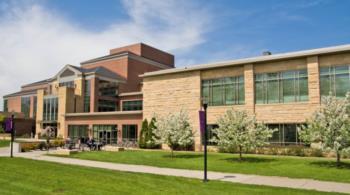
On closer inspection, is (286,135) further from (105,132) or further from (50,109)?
(50,109)

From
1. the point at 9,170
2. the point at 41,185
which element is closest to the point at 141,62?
the point at 9,170

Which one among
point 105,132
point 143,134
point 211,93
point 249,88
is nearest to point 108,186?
point 249,88

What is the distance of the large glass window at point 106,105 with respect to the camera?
58178 millimetres

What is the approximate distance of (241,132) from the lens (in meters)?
23.5

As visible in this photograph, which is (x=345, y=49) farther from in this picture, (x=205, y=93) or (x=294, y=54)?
(x=205, y=93)

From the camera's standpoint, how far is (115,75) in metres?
61.8

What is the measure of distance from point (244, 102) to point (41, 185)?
2391cm

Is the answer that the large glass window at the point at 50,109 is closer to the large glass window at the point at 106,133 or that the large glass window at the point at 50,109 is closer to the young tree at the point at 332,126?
the large glass window at the point at 106,133

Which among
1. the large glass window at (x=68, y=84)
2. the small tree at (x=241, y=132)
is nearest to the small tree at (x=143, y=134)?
the small tree at (x=241, y=132)

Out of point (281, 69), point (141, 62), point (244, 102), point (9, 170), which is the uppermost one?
point (141, 62)

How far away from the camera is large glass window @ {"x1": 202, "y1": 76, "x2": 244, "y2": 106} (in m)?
33.2

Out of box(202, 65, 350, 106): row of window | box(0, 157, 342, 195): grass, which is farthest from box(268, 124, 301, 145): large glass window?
box(0, 157, 342, 195): grass

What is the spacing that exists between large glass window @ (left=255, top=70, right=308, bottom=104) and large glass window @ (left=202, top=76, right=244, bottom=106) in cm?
183

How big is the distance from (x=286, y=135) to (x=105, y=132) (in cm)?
2660
